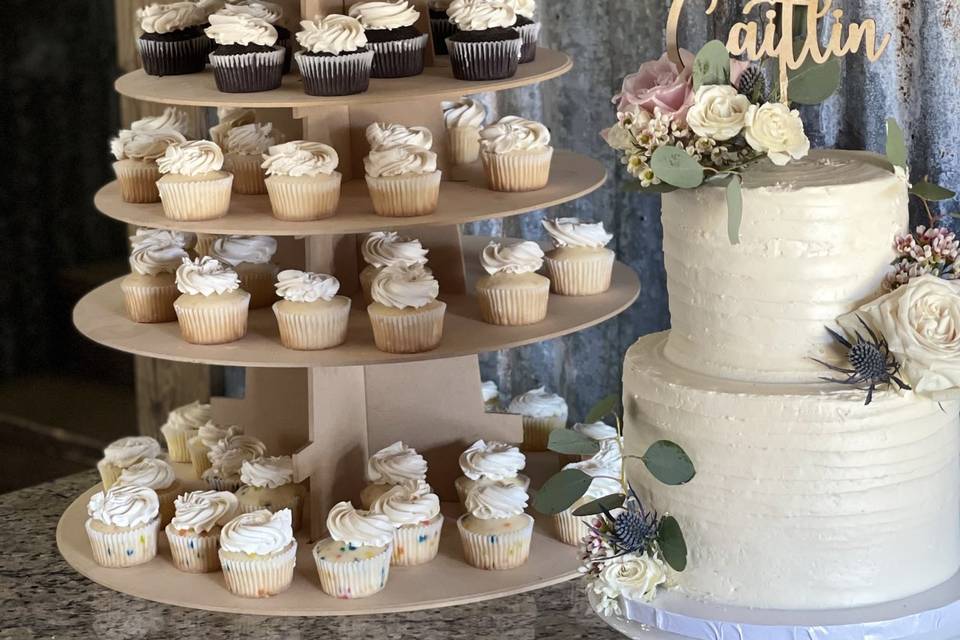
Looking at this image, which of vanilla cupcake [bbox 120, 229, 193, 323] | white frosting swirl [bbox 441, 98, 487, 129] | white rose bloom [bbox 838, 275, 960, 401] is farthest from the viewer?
white frosting swirl [bbox 441, 98, 487, 129]

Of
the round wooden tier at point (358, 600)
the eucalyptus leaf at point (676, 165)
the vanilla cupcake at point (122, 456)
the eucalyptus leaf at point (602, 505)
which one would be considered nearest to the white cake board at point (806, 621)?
the eucalyptus leaf at point (602, 505)

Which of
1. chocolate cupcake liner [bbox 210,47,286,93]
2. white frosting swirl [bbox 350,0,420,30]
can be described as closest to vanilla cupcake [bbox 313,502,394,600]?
chocolate cupcake liner [bbox 210,47,286,93]

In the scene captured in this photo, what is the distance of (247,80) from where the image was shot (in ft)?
8.44

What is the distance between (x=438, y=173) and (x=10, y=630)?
3.57 ft

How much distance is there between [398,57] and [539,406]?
879 mm

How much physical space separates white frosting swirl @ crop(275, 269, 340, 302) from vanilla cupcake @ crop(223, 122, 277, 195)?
0.82 ft

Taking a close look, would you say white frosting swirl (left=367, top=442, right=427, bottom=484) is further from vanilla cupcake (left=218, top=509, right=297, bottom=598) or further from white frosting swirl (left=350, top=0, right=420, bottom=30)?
white frosting swirl (left=350, top=0, right=420, bottom=30)

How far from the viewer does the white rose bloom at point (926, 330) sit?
6.82 feet

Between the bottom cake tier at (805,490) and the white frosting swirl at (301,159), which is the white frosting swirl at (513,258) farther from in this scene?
the bottom cake tier at (805,490)

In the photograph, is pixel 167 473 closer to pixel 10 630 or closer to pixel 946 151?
pixel 10 630

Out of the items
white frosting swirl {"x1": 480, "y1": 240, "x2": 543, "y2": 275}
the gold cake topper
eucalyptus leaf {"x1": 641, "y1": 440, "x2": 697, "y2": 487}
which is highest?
the gold cake topper

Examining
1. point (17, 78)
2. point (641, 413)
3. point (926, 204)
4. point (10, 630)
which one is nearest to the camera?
point (641, 413)

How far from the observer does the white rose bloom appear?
6.82 feet

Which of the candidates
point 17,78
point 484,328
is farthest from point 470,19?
point 17,78
